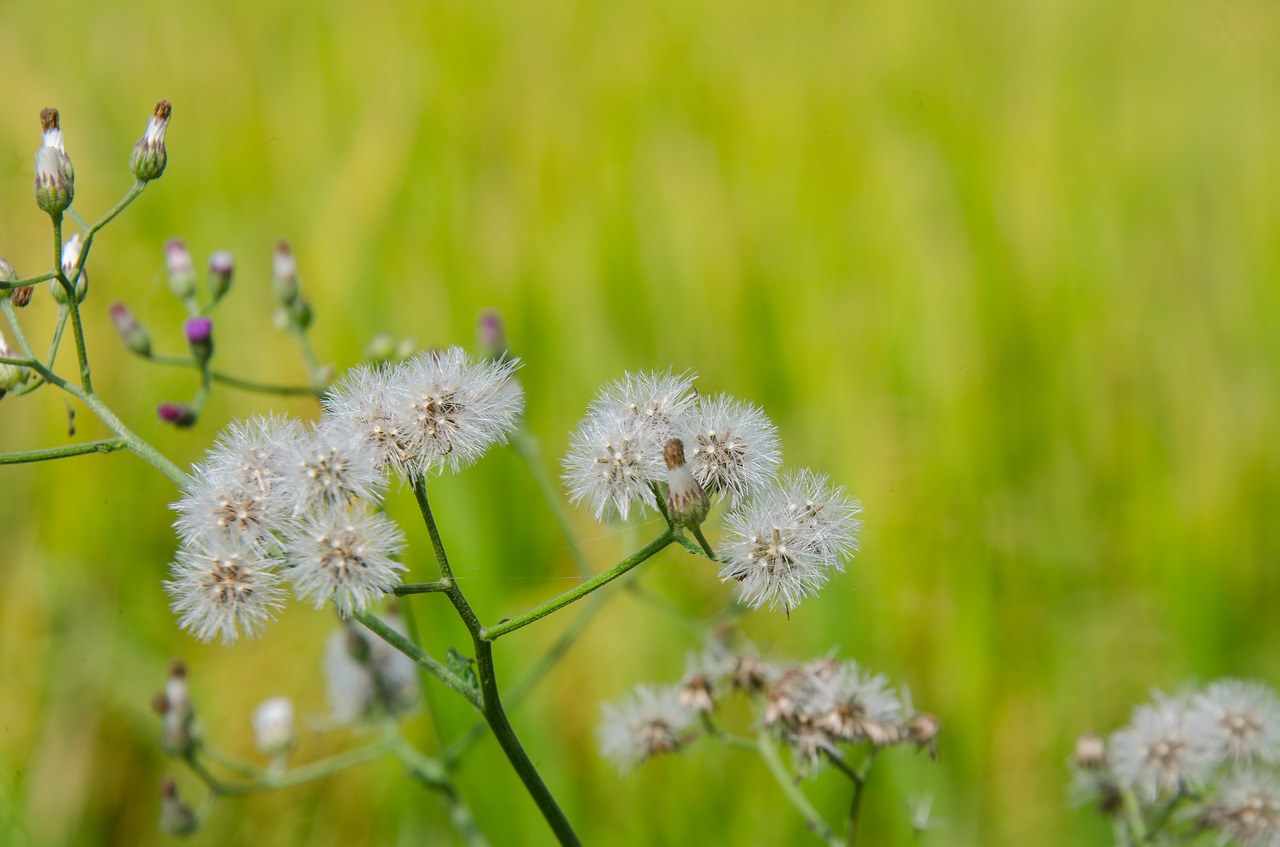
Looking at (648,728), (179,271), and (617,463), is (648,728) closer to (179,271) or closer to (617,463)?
(617,463)

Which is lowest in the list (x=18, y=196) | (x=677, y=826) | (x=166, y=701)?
(x=166, y=701)

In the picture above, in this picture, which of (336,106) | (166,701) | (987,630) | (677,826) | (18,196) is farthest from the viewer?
(336,106)

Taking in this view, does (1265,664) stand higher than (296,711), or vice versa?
(1265,664)

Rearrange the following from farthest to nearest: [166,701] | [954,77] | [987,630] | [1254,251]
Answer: [954,77] < [1254,251] < [987,630] < [166,701]

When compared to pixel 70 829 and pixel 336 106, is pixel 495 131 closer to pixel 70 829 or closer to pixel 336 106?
pixel 336 106


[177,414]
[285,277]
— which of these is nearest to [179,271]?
[285,277]

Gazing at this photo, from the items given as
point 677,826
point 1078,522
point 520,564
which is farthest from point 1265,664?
point 520,564

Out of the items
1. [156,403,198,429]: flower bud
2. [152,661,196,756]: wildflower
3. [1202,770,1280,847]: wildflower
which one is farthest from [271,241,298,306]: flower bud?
[1202,770,1280,847]: wildflower
